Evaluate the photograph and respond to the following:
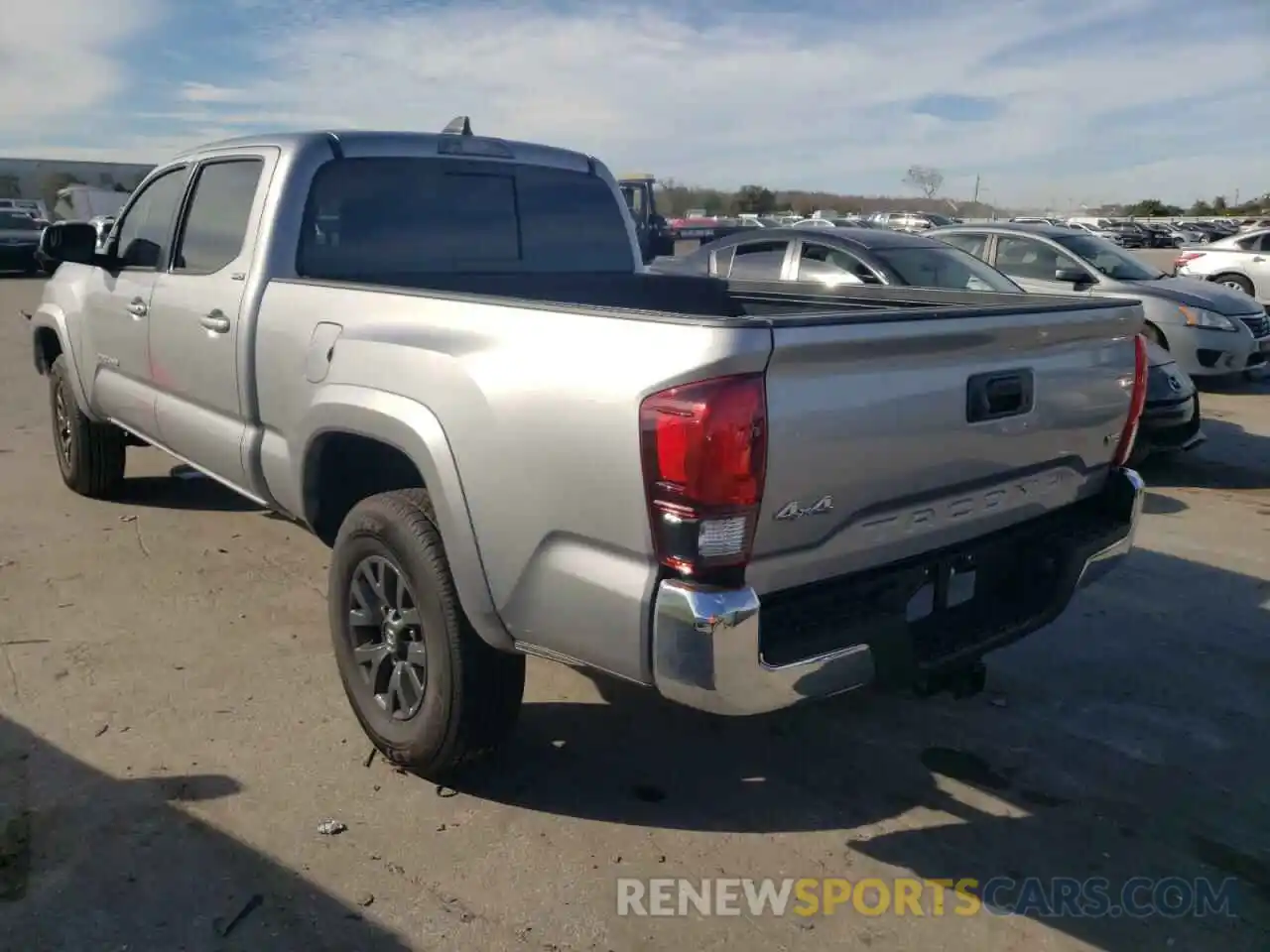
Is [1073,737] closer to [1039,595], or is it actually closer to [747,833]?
[1039,595]

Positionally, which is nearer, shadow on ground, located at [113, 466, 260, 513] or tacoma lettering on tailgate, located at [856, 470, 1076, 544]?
tacoma lettering on tailgate, located at [856, 470, 1076, 544]

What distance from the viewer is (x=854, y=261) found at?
760cm

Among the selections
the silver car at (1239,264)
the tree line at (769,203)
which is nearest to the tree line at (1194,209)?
the tree line at (769,203)

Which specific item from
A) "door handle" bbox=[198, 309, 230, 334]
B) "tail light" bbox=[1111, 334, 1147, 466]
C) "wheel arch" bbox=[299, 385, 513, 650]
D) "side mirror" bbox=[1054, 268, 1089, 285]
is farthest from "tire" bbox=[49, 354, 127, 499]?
"side mirror" bbox=[1054, 268, 1089, 285]

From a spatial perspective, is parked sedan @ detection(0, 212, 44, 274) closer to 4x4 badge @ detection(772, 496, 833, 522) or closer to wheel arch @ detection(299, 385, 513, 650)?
wheel arch @ detection(299, 385, 513, 650)

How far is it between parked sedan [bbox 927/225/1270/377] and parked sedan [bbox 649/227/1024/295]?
2.07 m

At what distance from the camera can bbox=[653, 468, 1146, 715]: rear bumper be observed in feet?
7.52

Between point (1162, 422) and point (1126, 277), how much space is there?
12.5 ft

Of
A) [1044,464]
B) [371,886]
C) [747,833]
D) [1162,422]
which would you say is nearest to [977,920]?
[747,833]

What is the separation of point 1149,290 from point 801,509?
Answer: 887cm

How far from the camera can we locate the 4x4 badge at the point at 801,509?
237cm

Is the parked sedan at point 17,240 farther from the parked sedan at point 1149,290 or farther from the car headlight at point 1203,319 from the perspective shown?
the car headlight at point 1203,319

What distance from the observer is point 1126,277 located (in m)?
10.0

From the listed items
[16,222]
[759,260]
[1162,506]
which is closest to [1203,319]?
[1162,506]
